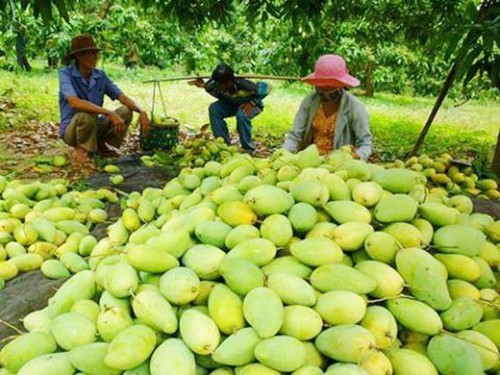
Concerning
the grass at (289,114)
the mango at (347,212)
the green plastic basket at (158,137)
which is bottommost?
the grass at (289,114)

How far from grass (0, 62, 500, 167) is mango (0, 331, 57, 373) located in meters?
5.24

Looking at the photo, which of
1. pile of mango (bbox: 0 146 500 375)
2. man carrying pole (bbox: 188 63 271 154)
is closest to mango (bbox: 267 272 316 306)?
pile of mango (bbox: 0 146 500 375)

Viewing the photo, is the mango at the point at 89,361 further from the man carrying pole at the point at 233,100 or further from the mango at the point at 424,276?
the man carrying pole at the point at 233,100

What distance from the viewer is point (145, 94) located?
9867 millimetres

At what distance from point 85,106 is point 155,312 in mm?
3506

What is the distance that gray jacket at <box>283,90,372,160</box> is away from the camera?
3.47 meters

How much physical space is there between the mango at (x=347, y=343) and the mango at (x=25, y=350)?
2.16 feet

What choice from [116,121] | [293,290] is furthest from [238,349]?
[116,121]

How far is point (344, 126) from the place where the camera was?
11.6 feet

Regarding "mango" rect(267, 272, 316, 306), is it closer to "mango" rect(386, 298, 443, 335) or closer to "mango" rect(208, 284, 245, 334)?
"mango" rect(208, 284, 245, 334)

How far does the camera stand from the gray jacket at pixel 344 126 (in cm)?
347

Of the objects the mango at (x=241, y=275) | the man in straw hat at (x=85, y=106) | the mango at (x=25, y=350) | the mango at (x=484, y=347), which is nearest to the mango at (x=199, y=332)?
the mango at (x=241, y=275)

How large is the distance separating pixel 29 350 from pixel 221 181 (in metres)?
0.93

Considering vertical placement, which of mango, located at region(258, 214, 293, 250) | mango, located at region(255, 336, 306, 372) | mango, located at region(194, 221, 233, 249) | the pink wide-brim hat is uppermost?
the pink wide-brim hat
